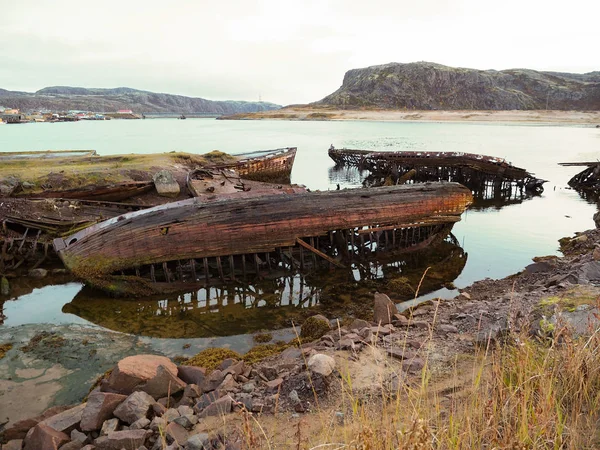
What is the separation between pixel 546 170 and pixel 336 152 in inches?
834

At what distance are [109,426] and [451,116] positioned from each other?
140 meters

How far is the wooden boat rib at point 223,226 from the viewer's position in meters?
11.9

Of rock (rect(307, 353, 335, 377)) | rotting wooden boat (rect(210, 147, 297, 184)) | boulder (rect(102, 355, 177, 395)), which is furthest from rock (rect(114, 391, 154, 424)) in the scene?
rotting wooden boat (rect(210, 147, 297, 184))

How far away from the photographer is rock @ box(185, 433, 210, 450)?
4.26m

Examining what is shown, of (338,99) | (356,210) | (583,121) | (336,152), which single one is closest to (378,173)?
(336,152)

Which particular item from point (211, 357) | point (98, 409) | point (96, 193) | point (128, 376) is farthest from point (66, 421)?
point (96, 193)

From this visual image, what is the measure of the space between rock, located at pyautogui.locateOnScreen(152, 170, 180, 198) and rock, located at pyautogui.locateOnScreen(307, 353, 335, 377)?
18.4m

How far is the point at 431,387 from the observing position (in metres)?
4.80

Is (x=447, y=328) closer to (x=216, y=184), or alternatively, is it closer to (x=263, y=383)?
(x=263, y=383)

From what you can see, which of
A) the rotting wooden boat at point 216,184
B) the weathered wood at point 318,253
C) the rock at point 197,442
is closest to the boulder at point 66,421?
the rock at point 197,442

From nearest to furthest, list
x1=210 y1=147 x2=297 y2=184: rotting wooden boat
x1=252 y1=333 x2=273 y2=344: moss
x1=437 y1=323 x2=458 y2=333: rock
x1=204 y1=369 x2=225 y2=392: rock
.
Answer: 1. x1=204 y1=369 x2=225 y2=392: rock
2. x1=437 y1=323 x2=458 y2=333: rock
3. x1=252 y1=333 x2=273 y2=344: moss
4. x1=210 y1=147 x2=297 y2=184: rotting wooden boat

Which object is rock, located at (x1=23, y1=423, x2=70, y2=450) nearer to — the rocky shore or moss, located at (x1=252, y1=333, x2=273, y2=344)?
the rocky shore

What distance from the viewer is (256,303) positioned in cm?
1161

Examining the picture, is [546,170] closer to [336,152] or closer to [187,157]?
[336,152]
